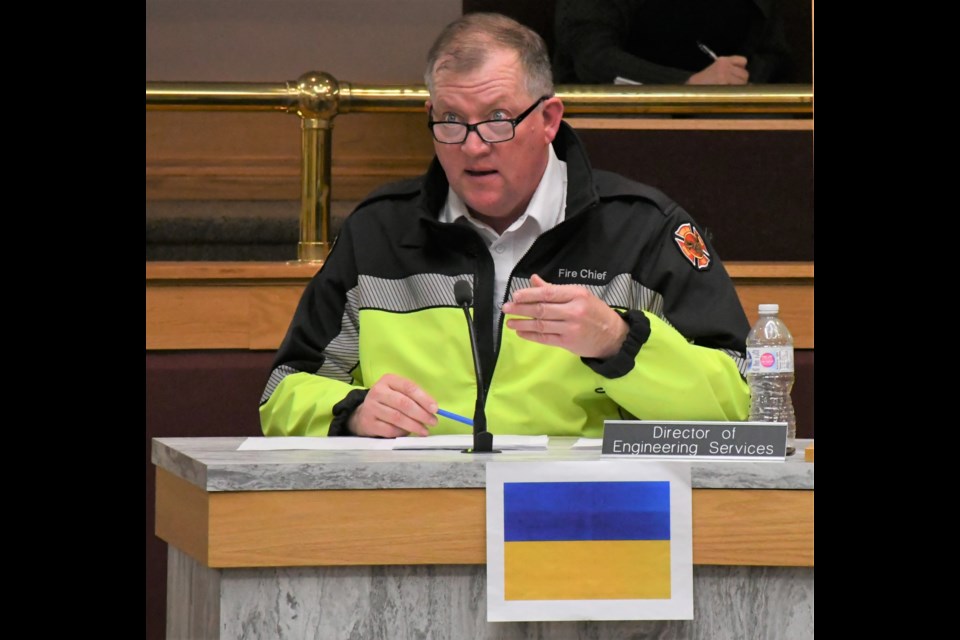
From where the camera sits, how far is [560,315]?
209cm

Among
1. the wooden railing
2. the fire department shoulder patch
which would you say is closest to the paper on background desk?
the fire department shoulder patch

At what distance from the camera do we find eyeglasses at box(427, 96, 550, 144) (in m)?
2.53

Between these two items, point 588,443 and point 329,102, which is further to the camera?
point 329,102

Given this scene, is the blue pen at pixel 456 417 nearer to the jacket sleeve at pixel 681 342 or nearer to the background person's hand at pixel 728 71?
the jacket sleeve at pixel 681 342

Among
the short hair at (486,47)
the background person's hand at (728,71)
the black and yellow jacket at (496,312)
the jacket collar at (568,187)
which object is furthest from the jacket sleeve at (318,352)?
the background person's hand at (728,71)

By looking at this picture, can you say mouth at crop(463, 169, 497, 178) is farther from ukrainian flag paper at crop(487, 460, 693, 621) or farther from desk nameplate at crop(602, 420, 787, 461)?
ukrainian flag paper at crop(487, 460, 693, 621)

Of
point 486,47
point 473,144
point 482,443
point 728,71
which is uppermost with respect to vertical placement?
point 728,71

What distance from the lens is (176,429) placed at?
307 centimetres

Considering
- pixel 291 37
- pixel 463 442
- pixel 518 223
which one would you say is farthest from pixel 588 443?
pixel 291 37

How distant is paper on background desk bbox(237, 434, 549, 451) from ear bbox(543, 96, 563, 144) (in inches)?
25.1

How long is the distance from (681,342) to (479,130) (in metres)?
0.54

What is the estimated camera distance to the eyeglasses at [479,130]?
2.53 meters

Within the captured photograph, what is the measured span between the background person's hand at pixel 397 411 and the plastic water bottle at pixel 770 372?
1.65 feet

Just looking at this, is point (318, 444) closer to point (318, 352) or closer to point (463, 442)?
point (463, 442)
